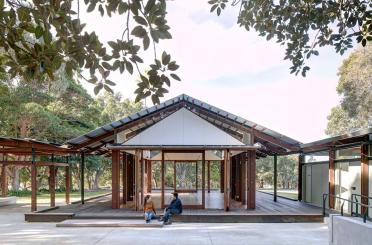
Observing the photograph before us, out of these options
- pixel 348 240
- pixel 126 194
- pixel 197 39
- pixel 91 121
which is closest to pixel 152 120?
pixel 126 194

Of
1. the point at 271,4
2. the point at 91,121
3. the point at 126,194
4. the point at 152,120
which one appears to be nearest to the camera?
the point at 271,4

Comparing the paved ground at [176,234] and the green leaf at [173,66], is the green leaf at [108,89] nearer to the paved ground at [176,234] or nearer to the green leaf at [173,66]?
the green leaf at [173,66]

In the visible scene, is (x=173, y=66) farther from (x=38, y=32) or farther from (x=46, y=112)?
(x=46, y=112)

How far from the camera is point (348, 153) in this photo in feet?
43.7

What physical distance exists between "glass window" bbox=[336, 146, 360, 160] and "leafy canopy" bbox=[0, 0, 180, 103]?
36.0 ft

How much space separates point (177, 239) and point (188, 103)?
6.10 metres

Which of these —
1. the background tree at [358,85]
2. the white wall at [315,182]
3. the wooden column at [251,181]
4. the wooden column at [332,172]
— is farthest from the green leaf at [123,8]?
the background tree at [358,85]

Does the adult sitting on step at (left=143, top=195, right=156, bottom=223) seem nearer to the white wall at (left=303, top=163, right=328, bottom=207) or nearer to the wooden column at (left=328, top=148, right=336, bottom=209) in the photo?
the wooden column at (left=328, top=148, right=336, bottom=209)

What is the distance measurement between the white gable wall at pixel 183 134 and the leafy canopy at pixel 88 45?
1028cm

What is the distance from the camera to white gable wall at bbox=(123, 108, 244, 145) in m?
13.5

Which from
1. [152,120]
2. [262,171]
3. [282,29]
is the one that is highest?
[282,29]

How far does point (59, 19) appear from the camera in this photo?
127 inches

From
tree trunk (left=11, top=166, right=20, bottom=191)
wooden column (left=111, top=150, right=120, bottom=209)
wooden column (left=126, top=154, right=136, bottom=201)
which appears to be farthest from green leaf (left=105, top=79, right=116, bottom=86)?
tree trunk (left=11, top=166, right=20, bottom=191)

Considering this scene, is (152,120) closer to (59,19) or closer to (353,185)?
(353,185)
